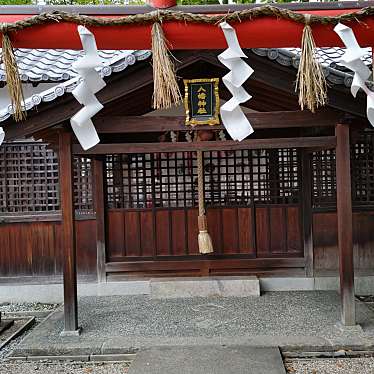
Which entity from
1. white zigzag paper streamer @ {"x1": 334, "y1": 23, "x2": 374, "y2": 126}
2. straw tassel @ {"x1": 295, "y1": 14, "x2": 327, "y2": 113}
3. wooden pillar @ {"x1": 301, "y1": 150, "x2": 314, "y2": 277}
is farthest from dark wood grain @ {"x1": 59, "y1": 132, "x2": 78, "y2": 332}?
wooden pillar @ {"x1": 301, "y1": 150, "x2": 314, "y2": 277}

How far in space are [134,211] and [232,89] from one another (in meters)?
5.75

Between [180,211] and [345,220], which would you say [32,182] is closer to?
[180,211]

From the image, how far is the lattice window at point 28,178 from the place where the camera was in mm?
8609

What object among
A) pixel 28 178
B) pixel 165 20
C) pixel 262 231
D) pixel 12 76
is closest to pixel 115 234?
pixel 28 178

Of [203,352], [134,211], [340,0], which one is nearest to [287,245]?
[134,211]

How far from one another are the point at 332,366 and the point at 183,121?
359 cm

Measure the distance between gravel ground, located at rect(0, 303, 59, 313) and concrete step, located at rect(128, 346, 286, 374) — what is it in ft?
11.3

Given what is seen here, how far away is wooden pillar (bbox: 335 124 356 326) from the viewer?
237 inches

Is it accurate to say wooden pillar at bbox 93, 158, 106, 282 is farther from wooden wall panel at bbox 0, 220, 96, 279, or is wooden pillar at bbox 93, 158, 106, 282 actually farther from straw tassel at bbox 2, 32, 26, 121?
straw tassel at bbox 2, 32, 26, 121

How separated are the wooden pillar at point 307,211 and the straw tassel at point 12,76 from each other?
620 cm

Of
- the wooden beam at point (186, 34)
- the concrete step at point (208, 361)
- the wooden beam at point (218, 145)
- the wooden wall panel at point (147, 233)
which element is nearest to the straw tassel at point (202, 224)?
the wooden wall panel at point (147, 233)

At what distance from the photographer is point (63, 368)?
5543 mm

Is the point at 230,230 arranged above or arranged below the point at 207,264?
above

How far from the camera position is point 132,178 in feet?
28.6
